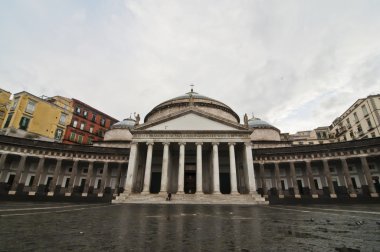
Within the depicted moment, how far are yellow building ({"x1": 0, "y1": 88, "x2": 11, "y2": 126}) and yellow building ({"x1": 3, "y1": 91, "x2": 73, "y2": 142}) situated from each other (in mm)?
3057

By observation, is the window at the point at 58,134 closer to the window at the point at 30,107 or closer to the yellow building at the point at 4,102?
the window at the point at 30,107

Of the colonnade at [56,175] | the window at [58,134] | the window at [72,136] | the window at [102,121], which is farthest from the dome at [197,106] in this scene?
the window at [58,134]

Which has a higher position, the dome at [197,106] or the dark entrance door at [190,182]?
the dome at [197,106]

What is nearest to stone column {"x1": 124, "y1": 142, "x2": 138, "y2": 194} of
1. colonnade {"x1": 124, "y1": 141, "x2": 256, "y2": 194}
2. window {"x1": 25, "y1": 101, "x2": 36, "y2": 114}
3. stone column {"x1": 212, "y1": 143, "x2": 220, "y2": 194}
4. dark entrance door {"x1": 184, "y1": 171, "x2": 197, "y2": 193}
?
colonnade {"x1": 124, "y1": 141, "x2": 256, "y2": 194}

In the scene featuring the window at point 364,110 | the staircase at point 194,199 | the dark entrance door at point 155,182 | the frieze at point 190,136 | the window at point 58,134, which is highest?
the window at point 364,110

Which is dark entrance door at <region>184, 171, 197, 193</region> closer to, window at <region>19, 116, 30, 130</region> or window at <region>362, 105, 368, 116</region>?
window at <region>19, 116, 30, 130</region>

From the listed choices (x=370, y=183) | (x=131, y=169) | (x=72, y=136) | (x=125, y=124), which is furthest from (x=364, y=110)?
(x=72, y=136)

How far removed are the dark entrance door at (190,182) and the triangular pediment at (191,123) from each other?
23.9ft

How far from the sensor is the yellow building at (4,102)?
112 feet

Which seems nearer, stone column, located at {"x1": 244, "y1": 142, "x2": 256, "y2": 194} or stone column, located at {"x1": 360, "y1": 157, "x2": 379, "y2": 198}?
stone column, located at {"x1": 244, "y1": 142, "x2": 256, "y2": 194}

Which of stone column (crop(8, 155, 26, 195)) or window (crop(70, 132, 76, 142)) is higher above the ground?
window (crop(70, 132, 76, 142))

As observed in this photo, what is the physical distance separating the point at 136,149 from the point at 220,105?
18.0 meters

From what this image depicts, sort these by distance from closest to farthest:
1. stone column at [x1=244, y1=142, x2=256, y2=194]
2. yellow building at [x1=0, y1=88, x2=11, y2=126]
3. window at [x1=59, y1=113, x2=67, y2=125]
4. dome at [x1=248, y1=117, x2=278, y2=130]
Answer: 1. stone column at [x1=244, y1=142, x2=256, y2=194]
2. yellow building at [x1=0, y1=88, x2=11, y2=126]
3. window at [x1=59, y1=113, x2=67, y2=125]
4. dome at [x1=248, y1=117, x2=278, y2=130]

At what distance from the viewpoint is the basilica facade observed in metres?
23.9
